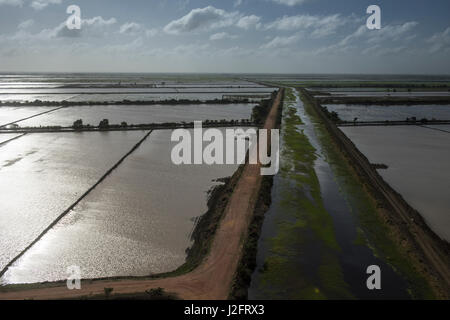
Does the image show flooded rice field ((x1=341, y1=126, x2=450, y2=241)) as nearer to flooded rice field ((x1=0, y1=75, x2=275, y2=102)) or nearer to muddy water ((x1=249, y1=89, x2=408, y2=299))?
muddy water ((x1=249, y1=89, x2=408, y2=299))

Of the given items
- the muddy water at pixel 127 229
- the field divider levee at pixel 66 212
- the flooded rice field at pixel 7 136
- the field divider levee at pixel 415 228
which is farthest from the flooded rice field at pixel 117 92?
the field divider levee at pixel 415 228

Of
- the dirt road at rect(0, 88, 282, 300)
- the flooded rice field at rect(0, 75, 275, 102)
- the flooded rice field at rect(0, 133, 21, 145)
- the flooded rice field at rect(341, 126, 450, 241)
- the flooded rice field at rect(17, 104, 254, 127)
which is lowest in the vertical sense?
the dirt road at rect(0, 88, 282, 300)

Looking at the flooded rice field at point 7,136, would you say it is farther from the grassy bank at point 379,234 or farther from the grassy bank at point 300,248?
the grassy bank at point 379,234

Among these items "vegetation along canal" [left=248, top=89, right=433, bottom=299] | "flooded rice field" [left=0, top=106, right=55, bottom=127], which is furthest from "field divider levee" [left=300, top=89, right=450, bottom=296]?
"flooded rice field" [left=0, top=106, right=55, bottom=127]

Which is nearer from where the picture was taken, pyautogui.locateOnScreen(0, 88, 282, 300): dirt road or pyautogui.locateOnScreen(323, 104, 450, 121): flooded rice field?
pyautogui.locateOnScreen(0, 88, 282, 300): dirt road

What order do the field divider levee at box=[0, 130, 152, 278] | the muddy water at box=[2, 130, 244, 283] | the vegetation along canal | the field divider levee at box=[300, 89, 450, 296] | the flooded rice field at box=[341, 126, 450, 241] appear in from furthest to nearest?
the flooded rice field at box=[341, 126, 450, 241] < the field divider levee at box=[0, 130, 152, 278] < the muddy water at box=[2, 130, 244, 283] < the field divider levee at box=[300, 89, 450, 296] < the vegetation along canal

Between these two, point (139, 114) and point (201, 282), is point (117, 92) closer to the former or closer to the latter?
point (139, 114)
